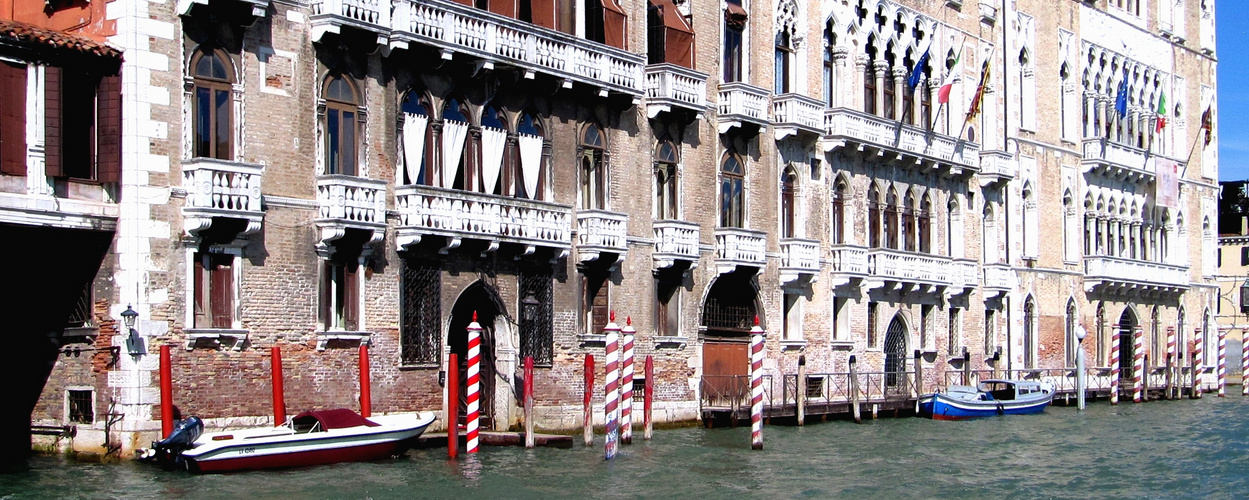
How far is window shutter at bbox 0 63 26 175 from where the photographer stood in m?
21.2

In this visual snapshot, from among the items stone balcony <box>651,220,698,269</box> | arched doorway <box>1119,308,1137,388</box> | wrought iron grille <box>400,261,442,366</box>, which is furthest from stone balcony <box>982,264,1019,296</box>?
wrought iron grille <box>400,261,442,366</box>

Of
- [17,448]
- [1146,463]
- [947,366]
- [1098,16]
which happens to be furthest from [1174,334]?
[17,448]

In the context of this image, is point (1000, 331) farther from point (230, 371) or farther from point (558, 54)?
point (230, 371)

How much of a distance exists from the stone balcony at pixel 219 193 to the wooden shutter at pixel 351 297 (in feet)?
7.50

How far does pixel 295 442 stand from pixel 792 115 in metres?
14.6

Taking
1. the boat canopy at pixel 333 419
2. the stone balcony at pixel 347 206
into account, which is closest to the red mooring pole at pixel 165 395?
the boat canopy at pixel 333 419

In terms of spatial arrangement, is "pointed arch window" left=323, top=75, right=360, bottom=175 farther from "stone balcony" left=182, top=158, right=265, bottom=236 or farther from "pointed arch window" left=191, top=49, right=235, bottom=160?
"stone balcony" left=182, top=158, right=265, bottom=236

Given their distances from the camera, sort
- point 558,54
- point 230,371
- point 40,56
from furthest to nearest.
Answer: point 558,54, point 230,371, point 40,56

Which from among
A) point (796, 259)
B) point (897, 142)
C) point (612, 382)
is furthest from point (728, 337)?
point (612, 382)

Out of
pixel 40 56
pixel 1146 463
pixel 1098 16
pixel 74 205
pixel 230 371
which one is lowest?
pixel 1146 463

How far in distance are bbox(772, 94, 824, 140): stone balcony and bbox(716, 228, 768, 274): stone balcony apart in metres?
2.37

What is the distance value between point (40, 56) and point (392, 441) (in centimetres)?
682

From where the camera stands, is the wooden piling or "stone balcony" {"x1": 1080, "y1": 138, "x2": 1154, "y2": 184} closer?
the wooden piling

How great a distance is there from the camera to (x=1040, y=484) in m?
24.6
